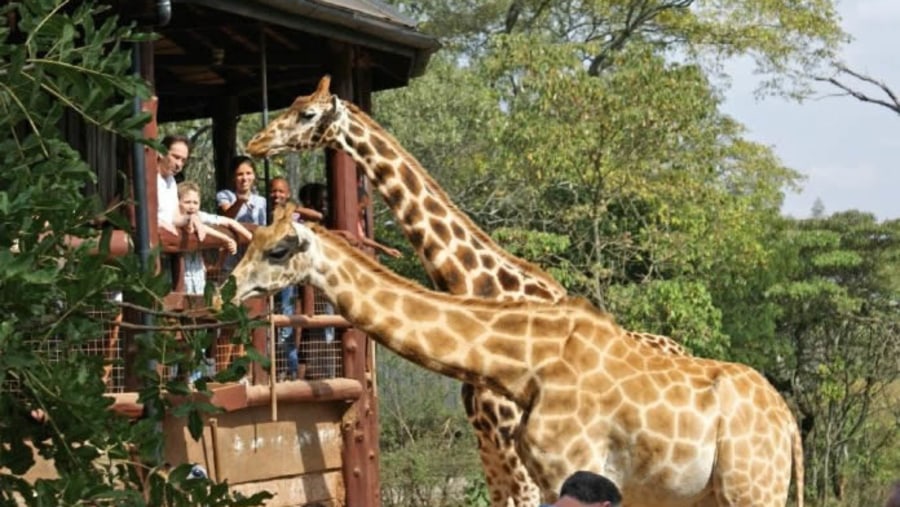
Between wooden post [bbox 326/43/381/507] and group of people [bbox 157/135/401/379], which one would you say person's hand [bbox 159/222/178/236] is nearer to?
group of people [bbox 157/135/401/379]

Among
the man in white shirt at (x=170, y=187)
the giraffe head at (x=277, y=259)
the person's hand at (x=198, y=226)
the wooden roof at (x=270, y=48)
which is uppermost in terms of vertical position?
the wooden roof at (x=270, y=48)

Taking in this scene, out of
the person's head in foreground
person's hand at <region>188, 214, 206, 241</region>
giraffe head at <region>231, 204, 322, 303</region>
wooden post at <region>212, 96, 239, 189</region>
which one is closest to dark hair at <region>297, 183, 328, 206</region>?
wooden post at <region>212, 96, 239, 189</region>

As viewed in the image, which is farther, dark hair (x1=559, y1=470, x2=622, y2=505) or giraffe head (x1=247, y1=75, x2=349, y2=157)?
giraffe head (x1=247, y1=75, x2=349, y2=157)

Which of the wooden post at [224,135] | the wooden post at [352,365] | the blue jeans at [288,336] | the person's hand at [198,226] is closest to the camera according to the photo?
the person's hand at [198,226]

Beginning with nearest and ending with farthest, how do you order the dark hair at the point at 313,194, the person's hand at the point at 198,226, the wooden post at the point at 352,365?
the person's hand at the point at 198,226, the wooden post at the point at 352,365, the dark hair at the point at 313,194

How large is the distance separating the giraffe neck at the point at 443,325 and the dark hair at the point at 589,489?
3.88m

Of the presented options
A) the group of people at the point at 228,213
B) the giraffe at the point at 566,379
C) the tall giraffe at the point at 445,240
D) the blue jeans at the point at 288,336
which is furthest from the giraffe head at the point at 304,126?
the giraffe at the point at 566,379

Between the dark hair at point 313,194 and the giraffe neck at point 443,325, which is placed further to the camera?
the dark hair at point 313,194

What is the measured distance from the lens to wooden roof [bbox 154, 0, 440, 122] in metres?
12.5

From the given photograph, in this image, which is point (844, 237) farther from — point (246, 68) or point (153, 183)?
point (153, 183)

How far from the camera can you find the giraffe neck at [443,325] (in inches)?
403

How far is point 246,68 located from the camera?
1558 cm

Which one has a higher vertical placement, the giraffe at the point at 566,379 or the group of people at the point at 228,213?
the group of people at the point at 228,213

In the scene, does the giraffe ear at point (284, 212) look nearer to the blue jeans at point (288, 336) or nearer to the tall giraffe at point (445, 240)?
the tall giraffe at point (445, 240)
